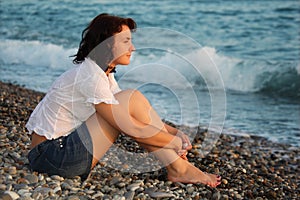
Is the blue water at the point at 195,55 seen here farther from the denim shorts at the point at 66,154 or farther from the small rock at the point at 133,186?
the denim shorts at the point at 66,154

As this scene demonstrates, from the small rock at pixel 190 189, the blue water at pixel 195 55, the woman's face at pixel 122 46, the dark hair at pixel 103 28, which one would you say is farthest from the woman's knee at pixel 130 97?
the blue water at pixel 195 55

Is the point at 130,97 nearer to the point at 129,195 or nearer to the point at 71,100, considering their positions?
the point at 71,100

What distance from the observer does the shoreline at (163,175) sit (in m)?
4.23

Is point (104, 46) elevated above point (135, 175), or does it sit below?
above

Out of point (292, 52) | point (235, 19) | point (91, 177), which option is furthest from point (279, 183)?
point (235, 19)

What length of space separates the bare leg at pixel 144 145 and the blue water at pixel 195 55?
141 inches

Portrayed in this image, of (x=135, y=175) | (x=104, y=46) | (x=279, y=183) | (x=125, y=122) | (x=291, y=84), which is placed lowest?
(x=291, y=84)

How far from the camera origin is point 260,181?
5516 millimetres

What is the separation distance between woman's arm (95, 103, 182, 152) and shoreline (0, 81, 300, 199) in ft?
1.34

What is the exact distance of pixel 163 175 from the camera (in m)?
4.82

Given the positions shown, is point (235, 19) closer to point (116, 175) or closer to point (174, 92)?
point (174, 92)

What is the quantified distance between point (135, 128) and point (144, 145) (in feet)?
0.74

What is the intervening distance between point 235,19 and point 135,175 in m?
17.2

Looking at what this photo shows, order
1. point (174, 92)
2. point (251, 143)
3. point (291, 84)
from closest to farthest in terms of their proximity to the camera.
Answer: point (251, 143) → point (174, 92) → point (291, 84)
